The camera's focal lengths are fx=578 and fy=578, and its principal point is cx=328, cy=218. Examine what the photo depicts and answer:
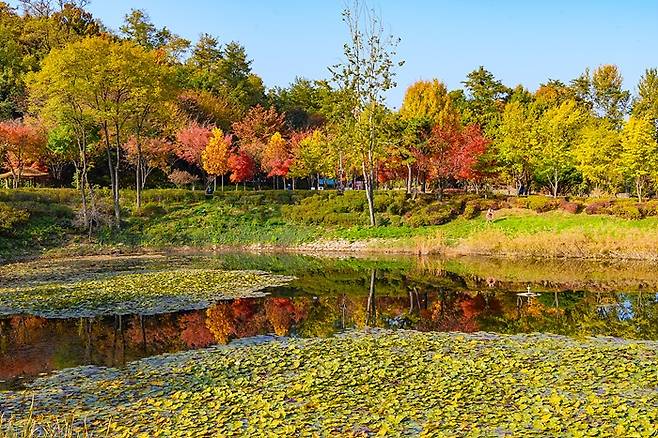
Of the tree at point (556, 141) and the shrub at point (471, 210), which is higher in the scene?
the tree at point (556, 141)

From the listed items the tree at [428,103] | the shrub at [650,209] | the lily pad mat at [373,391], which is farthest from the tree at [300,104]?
the lily pad mat at [373,391]

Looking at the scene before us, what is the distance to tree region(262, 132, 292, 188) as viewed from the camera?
176 ft

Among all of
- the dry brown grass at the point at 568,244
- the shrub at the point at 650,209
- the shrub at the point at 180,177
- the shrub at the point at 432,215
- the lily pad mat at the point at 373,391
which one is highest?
the shrub at the point at 180,177

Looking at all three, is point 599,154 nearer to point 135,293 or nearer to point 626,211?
point 626,211

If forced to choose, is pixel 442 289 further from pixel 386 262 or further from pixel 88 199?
pixel 88 199

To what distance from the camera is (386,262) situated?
28781 millimetres

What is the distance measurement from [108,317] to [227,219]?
71.7 ft

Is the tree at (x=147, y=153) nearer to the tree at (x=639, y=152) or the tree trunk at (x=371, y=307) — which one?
the tree trunk at (x=371, y=307)

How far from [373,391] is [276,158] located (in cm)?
4542

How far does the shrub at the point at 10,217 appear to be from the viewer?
3217cm

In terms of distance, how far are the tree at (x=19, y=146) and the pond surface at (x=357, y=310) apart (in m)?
15.8

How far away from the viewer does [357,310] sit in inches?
703

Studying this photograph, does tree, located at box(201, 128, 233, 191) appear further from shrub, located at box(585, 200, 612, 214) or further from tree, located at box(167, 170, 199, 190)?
shrub, located at box(585, 200, 612, 214)

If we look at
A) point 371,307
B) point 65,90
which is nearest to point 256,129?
point 65,90
